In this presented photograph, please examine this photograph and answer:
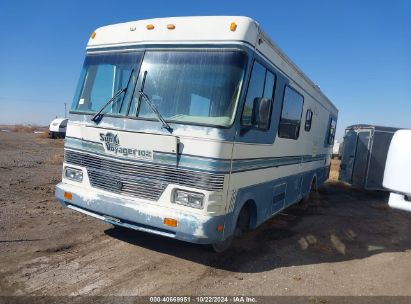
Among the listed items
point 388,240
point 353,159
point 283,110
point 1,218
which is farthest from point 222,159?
point 353,159

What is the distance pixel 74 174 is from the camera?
5480mm

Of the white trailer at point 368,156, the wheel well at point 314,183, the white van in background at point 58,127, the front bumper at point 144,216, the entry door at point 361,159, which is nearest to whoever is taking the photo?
the front bumper at point 144,216

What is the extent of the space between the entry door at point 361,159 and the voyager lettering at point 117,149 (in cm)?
Answer: 1207

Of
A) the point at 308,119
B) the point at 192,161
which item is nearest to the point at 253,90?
the point at 192,161

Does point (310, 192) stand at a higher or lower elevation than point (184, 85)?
lower

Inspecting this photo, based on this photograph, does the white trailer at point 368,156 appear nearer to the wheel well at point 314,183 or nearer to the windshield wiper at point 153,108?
the wheel well at point 314,183

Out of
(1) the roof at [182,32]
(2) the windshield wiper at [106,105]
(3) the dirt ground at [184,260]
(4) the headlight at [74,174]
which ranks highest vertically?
(1) the roof at [182,32]

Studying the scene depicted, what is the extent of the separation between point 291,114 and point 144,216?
393 centimetres

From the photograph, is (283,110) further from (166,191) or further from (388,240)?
(388,240)

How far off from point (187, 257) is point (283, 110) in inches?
124

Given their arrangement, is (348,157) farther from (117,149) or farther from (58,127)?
(58,127)

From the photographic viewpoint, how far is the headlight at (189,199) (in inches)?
177

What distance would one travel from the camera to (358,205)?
12062mm

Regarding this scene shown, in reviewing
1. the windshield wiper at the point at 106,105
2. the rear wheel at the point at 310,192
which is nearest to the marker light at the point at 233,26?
the windshield wiper at the point at 106,105
